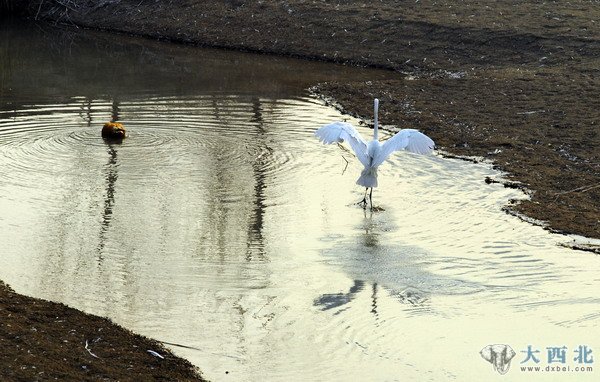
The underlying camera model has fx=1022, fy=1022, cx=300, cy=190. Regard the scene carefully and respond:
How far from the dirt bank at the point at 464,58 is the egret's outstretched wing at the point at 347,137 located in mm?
2330

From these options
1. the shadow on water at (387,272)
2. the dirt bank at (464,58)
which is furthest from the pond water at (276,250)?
the dirt bank at (464,58)

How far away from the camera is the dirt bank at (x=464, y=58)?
54.8 feet

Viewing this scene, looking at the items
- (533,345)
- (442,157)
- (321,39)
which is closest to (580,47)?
(321,39)

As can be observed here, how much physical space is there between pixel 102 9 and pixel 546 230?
24.5 meters

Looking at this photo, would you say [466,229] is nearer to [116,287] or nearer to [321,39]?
[116,287]

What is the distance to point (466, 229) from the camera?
13531 millimetres

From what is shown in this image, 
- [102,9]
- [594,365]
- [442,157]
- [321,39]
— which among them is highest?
[102,9]

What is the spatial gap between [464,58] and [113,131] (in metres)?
11.0

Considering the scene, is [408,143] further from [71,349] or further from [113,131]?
[71,349]

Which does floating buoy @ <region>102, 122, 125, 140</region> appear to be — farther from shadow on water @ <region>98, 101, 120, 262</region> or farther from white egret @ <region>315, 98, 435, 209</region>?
white egret @ <region>315, 98, 435, 209</region>

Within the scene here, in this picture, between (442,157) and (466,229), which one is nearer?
(466,229)
